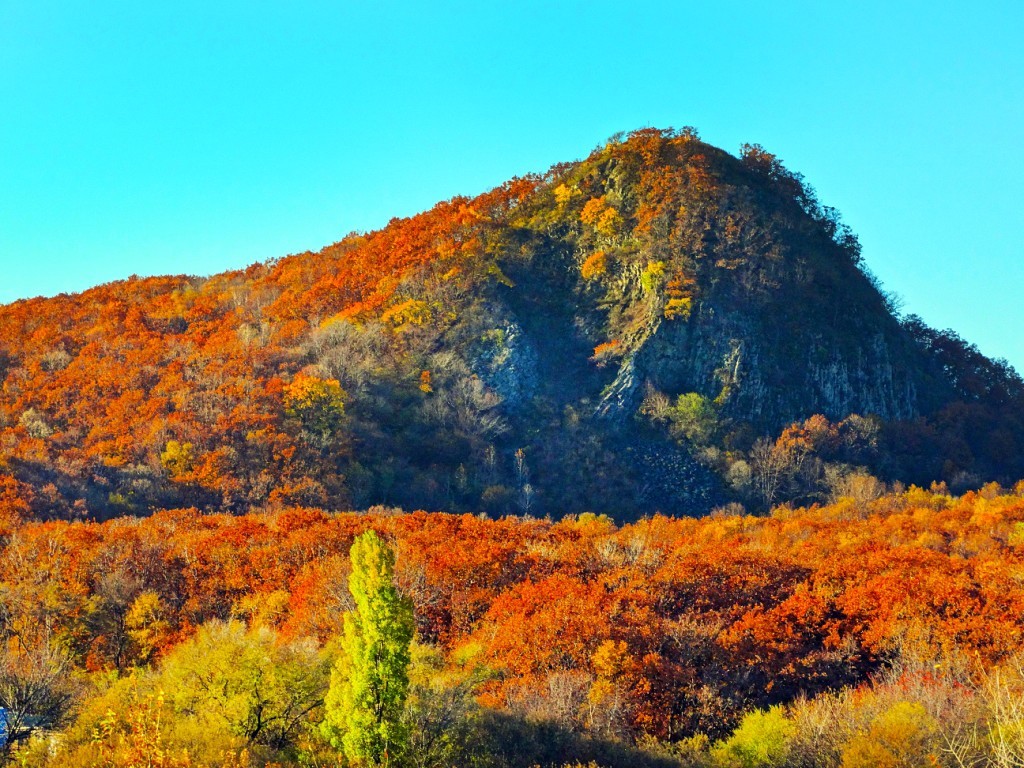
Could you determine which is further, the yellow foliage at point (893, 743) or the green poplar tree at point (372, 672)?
the yellow foliage at point (893, 743)

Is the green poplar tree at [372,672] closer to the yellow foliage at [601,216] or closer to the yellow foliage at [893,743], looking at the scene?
the yellow foliage at [893,743]

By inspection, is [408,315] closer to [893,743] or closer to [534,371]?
[534,371]

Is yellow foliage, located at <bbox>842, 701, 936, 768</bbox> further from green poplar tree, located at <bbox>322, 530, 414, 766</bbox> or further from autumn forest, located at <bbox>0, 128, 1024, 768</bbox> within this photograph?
green poplar tree, located at <bbox>322, 530, 414, 766</bbox>

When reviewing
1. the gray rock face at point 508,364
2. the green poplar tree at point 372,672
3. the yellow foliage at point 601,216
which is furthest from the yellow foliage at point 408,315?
the green poplar tree at point 372,672

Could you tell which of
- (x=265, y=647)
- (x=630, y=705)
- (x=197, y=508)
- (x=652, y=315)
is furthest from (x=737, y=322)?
(x=265, y=647)

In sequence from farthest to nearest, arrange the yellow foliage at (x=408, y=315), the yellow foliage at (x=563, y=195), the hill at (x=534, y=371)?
1. the yellow foliage at (x=563, y=195)
2. the yellow foliage at (x=408, y=315)
3. the hill at (x=534, y=371)

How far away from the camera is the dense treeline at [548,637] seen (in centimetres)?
2659

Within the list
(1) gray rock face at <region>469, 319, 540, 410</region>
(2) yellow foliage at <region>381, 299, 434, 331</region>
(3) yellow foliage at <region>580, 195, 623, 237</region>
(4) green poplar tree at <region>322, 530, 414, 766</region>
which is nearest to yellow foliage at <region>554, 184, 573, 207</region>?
(3) yellow foliage at <region>580, 195, 623, 237</region>

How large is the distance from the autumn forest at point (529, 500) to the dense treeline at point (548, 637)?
0.61 feet

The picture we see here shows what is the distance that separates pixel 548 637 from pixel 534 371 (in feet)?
156

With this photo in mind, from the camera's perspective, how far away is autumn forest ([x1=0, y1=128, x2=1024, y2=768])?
2736 centimetres

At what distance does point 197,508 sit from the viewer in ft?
212

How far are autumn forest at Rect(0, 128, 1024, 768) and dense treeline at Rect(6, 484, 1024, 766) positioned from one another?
187 millimetres

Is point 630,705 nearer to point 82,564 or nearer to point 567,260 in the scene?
point 82,564
